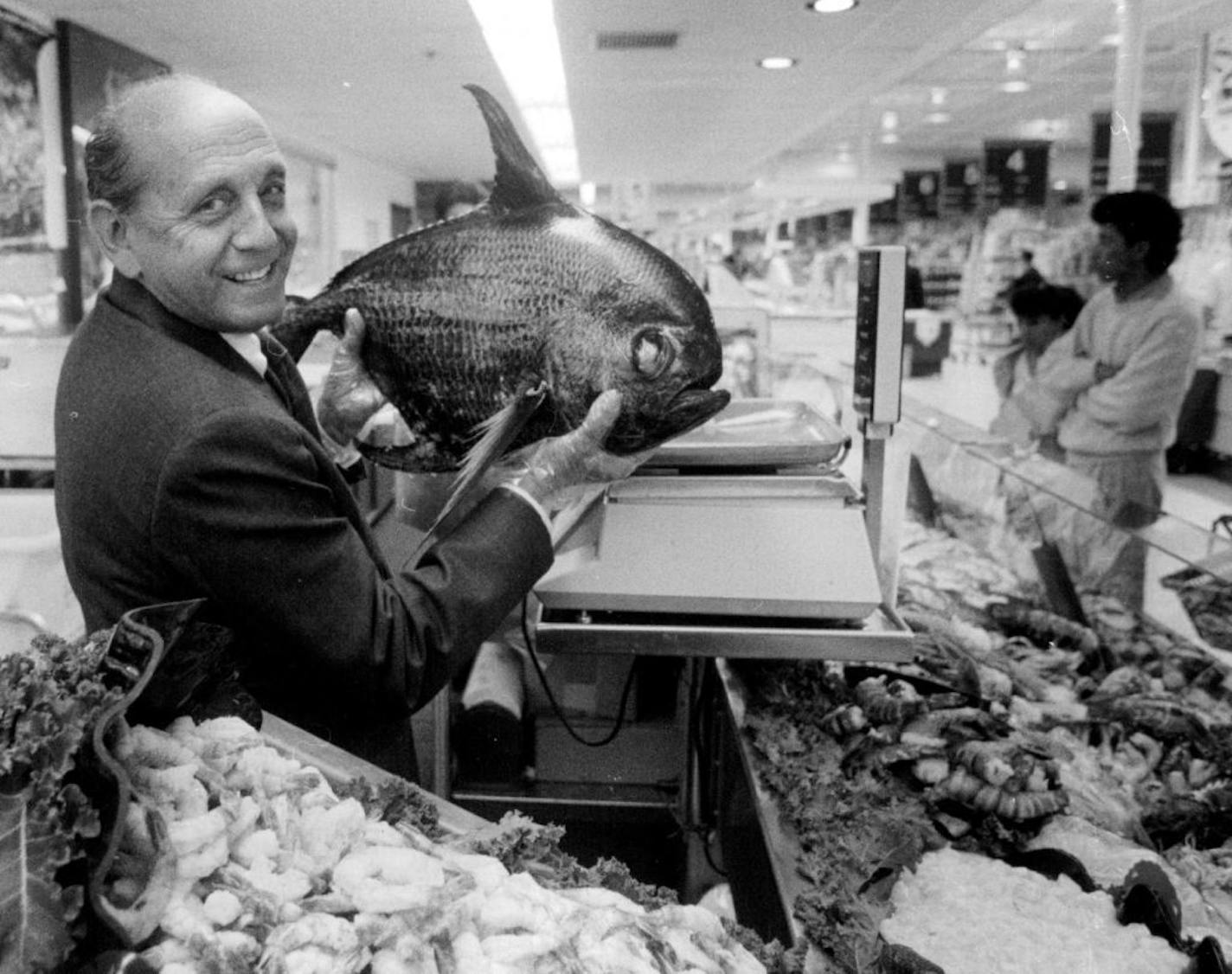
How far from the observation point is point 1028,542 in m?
3.52

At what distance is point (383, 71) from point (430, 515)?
5.52 feet

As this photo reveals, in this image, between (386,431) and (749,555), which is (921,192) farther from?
(386,431)

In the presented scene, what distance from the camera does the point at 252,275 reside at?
1473mm

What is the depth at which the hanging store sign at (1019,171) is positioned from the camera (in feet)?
32.7

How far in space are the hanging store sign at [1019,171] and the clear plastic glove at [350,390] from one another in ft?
29.9

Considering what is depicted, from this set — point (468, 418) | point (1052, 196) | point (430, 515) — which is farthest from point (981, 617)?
point (1052, 196)

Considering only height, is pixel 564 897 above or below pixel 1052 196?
below

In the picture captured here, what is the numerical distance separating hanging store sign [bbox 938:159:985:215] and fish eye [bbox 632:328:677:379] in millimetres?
13192

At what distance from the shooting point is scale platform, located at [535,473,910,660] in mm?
2035

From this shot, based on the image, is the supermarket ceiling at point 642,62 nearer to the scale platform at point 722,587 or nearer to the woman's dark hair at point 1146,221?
the woman's dark hair at point 1146,221

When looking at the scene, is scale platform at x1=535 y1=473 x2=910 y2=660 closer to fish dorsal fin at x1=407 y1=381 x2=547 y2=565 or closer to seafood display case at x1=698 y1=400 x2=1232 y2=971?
seafood display case at x1=698 y1=400 x2=1232 y2=971

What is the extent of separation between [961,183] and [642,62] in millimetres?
10732

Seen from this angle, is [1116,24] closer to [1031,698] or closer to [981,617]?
[981,617]

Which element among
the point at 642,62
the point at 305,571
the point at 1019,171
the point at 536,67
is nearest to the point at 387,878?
the point at 305,571
